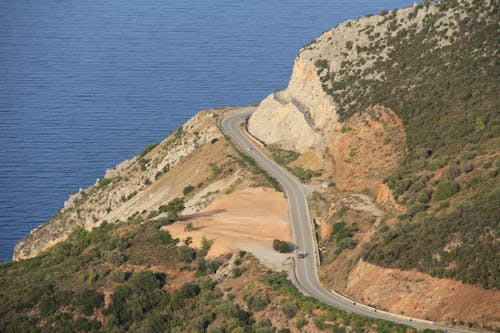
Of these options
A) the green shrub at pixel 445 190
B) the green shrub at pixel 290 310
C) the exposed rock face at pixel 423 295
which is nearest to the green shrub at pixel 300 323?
the green shrub at pixel 290 310

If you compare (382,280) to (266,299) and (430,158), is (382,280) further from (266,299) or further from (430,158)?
(430,158)

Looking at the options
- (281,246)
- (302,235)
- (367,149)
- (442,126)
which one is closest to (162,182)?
(367,149)

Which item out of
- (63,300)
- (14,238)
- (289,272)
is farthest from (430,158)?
(14,238)

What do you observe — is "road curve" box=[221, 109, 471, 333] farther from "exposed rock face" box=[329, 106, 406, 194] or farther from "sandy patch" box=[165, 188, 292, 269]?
"exposed rock face" box=[329, 106, 406, 194]

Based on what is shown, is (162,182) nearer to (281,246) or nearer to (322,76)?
(322,76)

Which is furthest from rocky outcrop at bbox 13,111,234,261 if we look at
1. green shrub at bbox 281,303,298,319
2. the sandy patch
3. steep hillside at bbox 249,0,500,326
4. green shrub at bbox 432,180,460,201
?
green shrub at bbox 281,303,298,319
